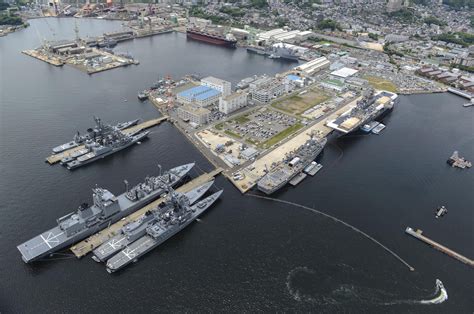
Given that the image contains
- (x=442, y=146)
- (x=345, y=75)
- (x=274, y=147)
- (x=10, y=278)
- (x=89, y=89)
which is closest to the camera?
(x=10, y=278)

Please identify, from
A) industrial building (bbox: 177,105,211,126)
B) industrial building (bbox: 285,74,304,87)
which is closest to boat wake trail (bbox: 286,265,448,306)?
industrial building (bbox: 177,105,211,126)

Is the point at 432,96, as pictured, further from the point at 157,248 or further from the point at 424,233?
the point at 157,248

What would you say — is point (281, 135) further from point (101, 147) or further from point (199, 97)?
point (101, 147)

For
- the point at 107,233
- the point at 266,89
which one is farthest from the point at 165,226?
the point at 266,89

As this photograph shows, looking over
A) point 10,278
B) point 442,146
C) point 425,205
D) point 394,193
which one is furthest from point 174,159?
point 442,146

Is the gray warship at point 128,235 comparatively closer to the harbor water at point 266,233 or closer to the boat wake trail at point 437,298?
the harbor water at point 266,233

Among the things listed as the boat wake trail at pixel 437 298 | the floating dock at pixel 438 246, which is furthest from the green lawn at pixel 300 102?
the boat wake trail at pixel 437 298
